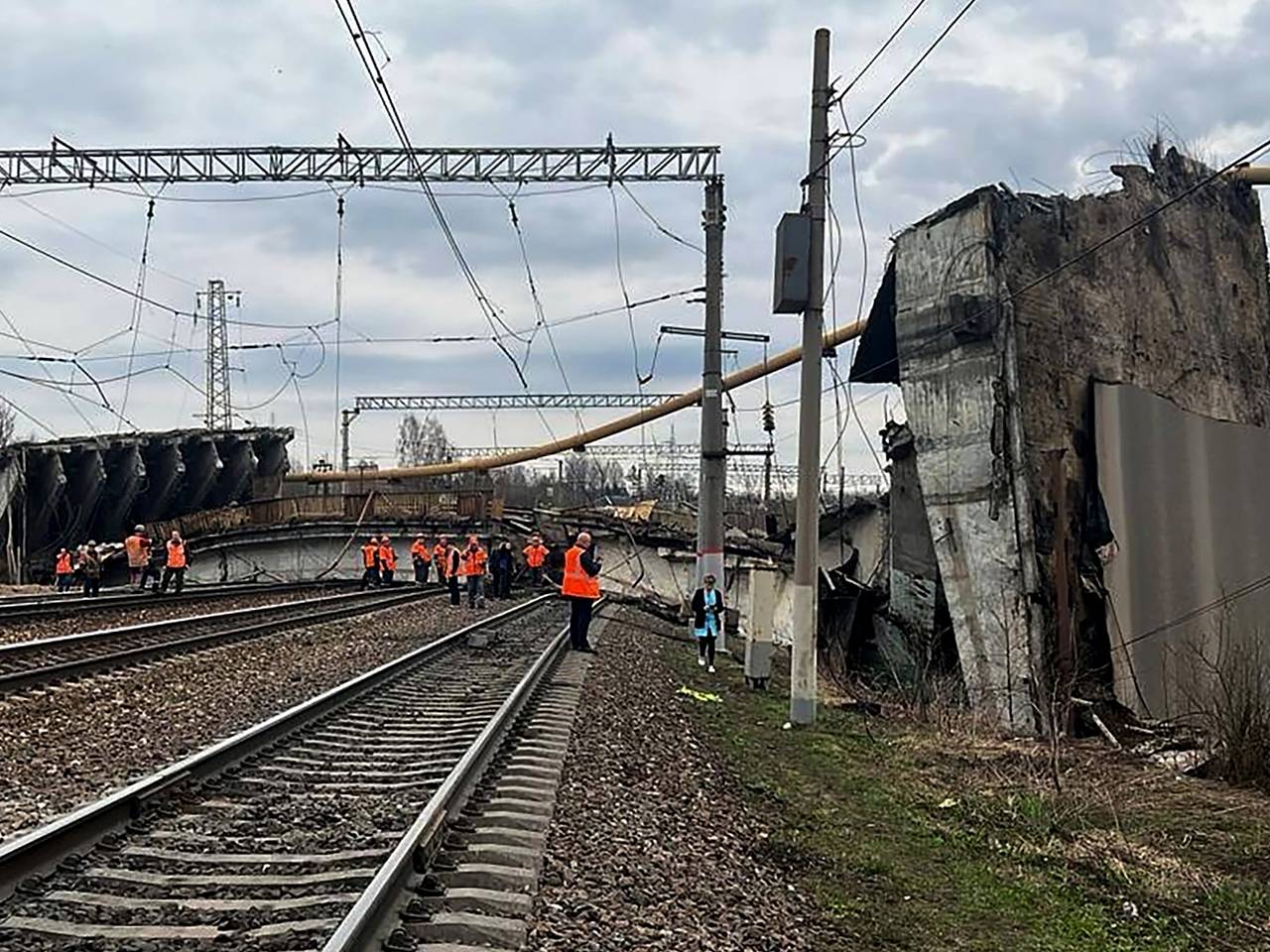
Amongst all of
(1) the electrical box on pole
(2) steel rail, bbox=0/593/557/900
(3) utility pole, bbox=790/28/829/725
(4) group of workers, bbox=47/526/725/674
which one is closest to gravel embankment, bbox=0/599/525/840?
(2) steel rail, bbox=0/593/557/900

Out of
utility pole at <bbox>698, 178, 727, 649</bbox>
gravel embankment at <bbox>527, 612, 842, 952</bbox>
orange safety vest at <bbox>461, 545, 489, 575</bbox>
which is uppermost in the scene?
utility pole at <bbox>698, 178, 727, 649</bbox>

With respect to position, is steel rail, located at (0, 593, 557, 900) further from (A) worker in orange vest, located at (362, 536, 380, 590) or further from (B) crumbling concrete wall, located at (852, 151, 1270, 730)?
(A) worker in orange vest, located at (362, 536, 380, 590)

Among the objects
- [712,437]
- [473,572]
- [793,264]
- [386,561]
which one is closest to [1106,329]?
[793,264]

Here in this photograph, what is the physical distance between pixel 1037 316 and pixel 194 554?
44.2 meters

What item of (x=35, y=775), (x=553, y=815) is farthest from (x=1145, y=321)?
(x=35, y=775)

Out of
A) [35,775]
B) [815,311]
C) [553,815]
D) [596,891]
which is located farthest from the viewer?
[815,311]

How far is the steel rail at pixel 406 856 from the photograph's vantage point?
14.8 feet

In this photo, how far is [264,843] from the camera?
6188 mm

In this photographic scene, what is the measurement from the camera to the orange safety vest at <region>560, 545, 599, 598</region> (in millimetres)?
17000

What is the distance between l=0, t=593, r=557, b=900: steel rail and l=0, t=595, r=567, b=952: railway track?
0.01 metres

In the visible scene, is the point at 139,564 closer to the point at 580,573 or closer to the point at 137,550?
the point at 137,550

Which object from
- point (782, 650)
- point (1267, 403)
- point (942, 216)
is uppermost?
point (942, 216)

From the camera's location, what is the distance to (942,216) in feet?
58.8

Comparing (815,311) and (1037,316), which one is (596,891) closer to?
(815,311)
